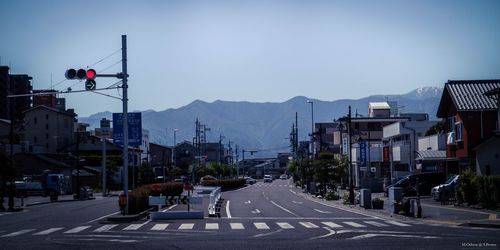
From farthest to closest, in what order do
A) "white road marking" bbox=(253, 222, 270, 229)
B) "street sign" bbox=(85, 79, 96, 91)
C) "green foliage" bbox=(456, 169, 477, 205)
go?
"green foliage" bbox=(456, 169, 477, 205), "street sign" bbox=(85, 79, 96, 91), "white road marking" bbox=(253, 222, 270, 229)

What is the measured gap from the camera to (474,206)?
35.0m

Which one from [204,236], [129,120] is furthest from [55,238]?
[129,120]

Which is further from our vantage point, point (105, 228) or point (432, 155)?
point (432, 155)

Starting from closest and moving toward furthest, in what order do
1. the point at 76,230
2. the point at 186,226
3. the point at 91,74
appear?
the point at 76,230 → the point at 186,226 → the point at 91,74

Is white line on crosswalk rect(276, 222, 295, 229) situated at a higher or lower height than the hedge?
lower

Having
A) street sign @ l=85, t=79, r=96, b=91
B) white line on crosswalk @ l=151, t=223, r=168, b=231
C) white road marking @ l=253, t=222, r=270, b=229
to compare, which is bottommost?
white road marking @ l=253, t=222, r=270, b=229

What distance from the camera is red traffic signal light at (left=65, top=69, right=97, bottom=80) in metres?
25.6

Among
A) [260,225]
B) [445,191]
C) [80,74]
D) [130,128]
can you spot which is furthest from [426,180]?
[80,74]

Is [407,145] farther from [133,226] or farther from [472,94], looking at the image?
[133,226]

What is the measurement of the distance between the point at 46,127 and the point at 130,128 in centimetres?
6500

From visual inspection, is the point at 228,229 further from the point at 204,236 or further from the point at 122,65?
the point at 122,65

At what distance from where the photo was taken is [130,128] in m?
32.3

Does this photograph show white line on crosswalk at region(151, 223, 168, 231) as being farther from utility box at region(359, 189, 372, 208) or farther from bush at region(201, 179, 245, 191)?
bush at region(201, 179, 245, 191)

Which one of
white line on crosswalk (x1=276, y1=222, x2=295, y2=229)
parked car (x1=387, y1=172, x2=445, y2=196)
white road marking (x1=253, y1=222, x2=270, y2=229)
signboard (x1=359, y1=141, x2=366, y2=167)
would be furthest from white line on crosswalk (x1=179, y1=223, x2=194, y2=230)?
signboard (x1=359, y1=141, x2=366, y2=167)
